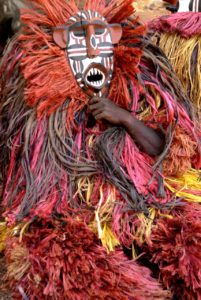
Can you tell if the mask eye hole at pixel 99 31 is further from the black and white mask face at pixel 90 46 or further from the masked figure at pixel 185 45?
the masked figure at pixel 185 45

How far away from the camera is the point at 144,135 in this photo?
4.01ft

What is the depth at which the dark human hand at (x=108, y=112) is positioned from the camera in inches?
47.8

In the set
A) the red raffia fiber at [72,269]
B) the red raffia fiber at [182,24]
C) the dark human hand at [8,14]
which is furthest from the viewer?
the dark human hand at [8,14]

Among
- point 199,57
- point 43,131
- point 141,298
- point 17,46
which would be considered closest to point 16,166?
point 43,131

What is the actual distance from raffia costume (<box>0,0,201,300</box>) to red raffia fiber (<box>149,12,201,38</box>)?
0.34ft

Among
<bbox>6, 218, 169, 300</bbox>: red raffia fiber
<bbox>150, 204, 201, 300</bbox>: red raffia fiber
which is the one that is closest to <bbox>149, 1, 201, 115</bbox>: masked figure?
<bbox>150, 204, 201, 300</bbox>: red raffia fiber

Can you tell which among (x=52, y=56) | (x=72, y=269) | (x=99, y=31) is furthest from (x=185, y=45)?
(x=72, y=269)

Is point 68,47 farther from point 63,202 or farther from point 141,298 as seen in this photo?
point 141,298

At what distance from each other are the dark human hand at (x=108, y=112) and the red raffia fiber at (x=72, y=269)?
0.85 ft

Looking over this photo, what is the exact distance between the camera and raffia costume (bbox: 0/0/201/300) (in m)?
1.07

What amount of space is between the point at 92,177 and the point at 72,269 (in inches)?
9.3

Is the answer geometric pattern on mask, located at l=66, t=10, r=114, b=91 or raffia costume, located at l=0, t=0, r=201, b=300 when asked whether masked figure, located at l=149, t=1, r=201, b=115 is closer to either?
raffia costume, located at l=0, t=0, r=201, b=300

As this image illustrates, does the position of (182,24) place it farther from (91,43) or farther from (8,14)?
(8,14)

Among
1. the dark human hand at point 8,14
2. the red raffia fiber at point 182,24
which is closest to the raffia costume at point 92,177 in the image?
the red raffia fiber at point 182,24
